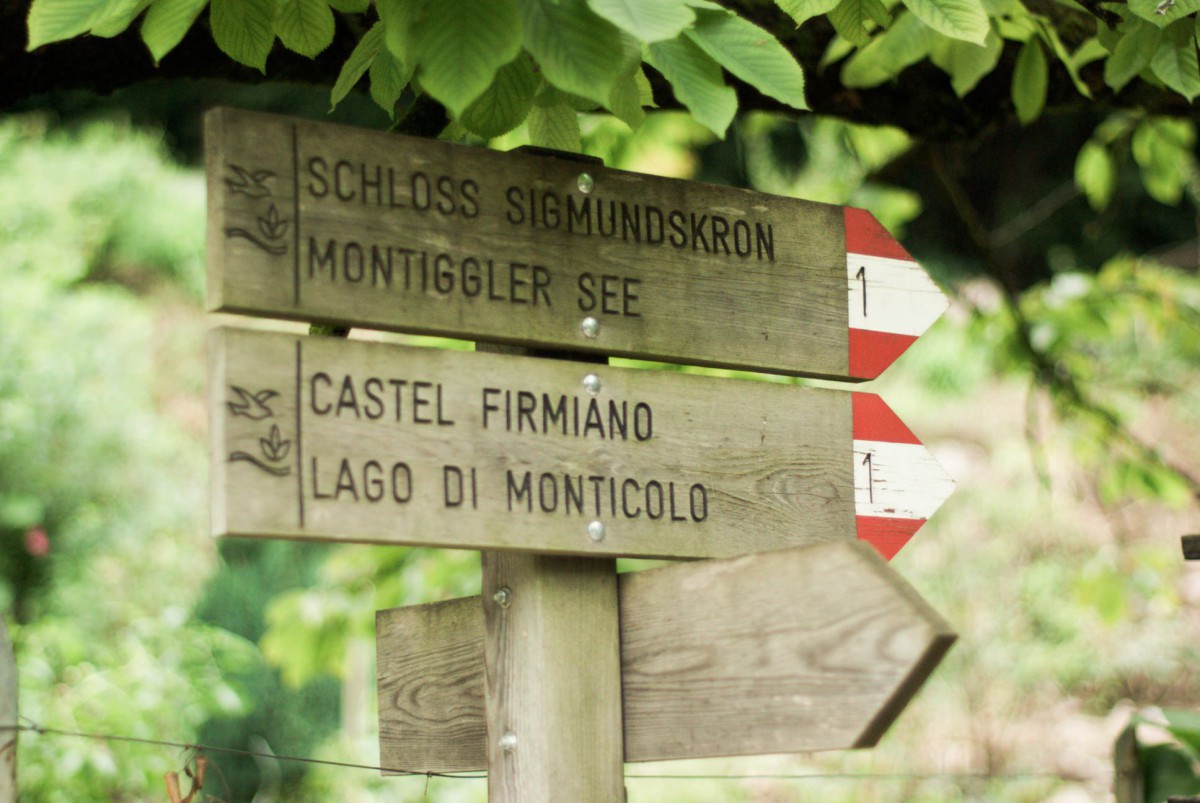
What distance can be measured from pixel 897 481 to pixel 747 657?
1.14 feet

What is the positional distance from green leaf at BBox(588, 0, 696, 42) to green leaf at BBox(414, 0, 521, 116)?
0.07 m

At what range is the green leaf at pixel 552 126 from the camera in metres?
1.38

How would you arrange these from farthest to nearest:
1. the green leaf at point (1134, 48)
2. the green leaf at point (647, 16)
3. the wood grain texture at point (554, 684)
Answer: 1. the green leaf at point (1134, 48)
2. the wood grain texture at point (554, 684)
3. the green leaf at point (647, 16)

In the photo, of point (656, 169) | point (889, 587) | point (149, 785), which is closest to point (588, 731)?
point (889, 587)

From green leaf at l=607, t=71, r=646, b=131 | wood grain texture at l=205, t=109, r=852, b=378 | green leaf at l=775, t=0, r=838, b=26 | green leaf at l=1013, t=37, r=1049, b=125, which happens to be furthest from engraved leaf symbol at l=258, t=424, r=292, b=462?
green leaf at l=1013, t=37, r=1049, b=125

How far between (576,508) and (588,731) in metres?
0.20

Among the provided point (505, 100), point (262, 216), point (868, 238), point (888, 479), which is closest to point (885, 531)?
point (888, 479)

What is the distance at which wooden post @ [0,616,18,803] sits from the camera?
3.96 feet

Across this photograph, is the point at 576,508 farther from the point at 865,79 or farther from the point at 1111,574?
the point at 1111,574

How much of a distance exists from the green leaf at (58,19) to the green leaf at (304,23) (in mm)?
268

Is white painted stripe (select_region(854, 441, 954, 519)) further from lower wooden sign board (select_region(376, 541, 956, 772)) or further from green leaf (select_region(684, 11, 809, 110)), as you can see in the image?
green leaf (select_region(684, 11, 809, 110))

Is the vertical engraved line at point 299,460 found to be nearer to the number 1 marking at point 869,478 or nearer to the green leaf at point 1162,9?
the number 1 marking at point 869,478

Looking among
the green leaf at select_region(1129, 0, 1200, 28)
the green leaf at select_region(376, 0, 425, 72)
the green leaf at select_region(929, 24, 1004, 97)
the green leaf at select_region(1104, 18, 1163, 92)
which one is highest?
the green leaf at select_region(929, 24, 1004, 97)

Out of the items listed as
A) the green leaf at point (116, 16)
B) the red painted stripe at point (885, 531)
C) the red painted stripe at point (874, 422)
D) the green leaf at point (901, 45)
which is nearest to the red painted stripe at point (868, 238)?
the red painted stripe at point (874, 422)
